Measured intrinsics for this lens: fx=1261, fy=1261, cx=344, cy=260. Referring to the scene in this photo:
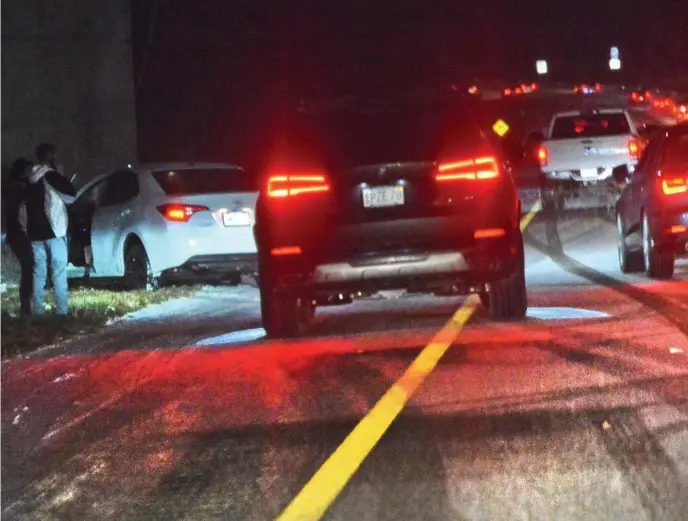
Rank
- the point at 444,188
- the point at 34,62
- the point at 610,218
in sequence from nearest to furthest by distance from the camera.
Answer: the point at 444,188 < the point at 610,218 < the point at 34,62

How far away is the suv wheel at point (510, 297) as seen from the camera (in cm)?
1057

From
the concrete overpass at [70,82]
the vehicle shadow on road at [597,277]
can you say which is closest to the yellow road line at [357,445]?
the vehicle shadow on road at [597,277]

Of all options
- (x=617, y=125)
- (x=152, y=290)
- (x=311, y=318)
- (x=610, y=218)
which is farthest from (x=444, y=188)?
(x=617, y=125)

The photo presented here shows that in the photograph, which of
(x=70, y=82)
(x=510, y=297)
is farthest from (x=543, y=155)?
(x=510, y=297)

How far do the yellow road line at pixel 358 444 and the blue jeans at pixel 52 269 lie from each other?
15.0 feet

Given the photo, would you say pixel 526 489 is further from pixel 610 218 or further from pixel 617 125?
pixel 617 125

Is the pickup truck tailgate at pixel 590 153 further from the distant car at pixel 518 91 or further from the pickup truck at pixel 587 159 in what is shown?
the distant car at pixel 518 91

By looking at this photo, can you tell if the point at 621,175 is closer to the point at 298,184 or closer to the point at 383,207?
the point at 383,207

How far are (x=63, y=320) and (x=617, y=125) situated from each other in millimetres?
13852

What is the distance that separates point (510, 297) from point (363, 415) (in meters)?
3.56

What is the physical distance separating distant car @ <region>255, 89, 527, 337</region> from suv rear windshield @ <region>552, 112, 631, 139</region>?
44.2 feet

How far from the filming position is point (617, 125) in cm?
2336

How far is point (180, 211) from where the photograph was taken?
1434 centimetres

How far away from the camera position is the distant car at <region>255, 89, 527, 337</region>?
9844mm
